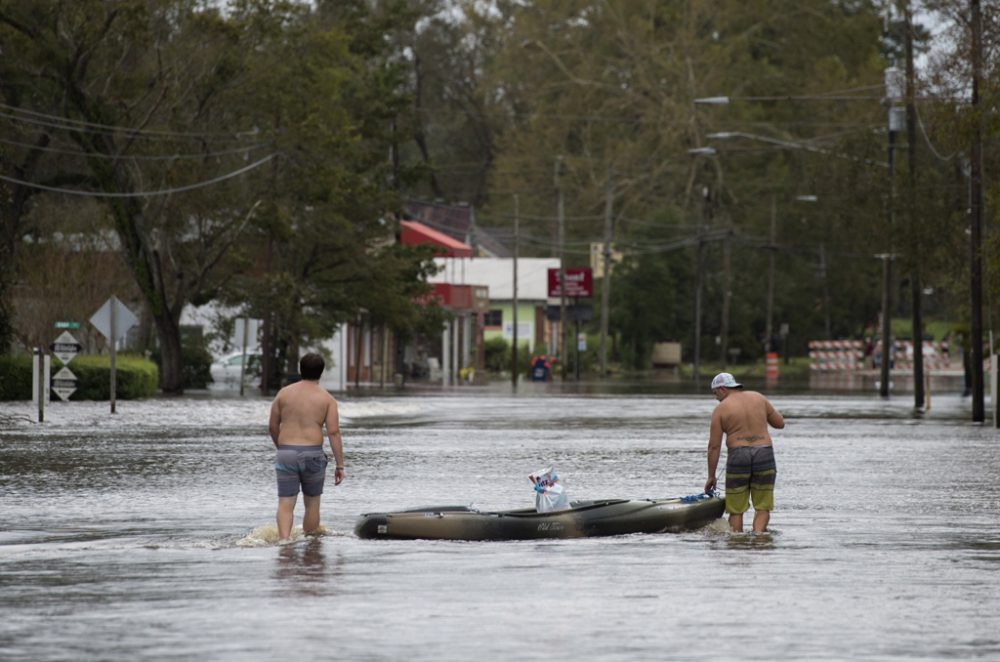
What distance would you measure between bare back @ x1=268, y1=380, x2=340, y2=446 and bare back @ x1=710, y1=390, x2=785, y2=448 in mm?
3473

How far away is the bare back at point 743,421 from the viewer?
18266 millimetres

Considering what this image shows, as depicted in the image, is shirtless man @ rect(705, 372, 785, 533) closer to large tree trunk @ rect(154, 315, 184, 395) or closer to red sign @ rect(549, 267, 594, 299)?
large tree trunk @ rect(154, 315, 184, 395)

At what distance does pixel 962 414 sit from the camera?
162ft

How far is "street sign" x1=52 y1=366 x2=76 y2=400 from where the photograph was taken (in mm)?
43875

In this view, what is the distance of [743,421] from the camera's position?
60.1 feet

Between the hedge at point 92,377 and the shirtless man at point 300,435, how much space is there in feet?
107

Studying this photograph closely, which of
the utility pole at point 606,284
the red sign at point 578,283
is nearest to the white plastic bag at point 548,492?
the utility pole at point 606,284

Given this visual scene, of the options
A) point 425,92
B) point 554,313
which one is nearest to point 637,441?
point 554,313

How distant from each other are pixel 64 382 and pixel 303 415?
28345mm

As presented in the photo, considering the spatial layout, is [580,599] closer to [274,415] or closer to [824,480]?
[274,415]

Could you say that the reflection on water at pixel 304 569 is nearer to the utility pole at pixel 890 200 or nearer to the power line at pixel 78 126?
the power line at pixel 78 126

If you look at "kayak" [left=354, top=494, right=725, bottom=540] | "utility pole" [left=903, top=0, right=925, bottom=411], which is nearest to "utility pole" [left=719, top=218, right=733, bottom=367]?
"utility pole" [left=903, top=0, right=925, bottom=411]

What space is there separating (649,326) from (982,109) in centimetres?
7138

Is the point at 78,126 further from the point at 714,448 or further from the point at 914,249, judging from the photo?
the point at 714,448
